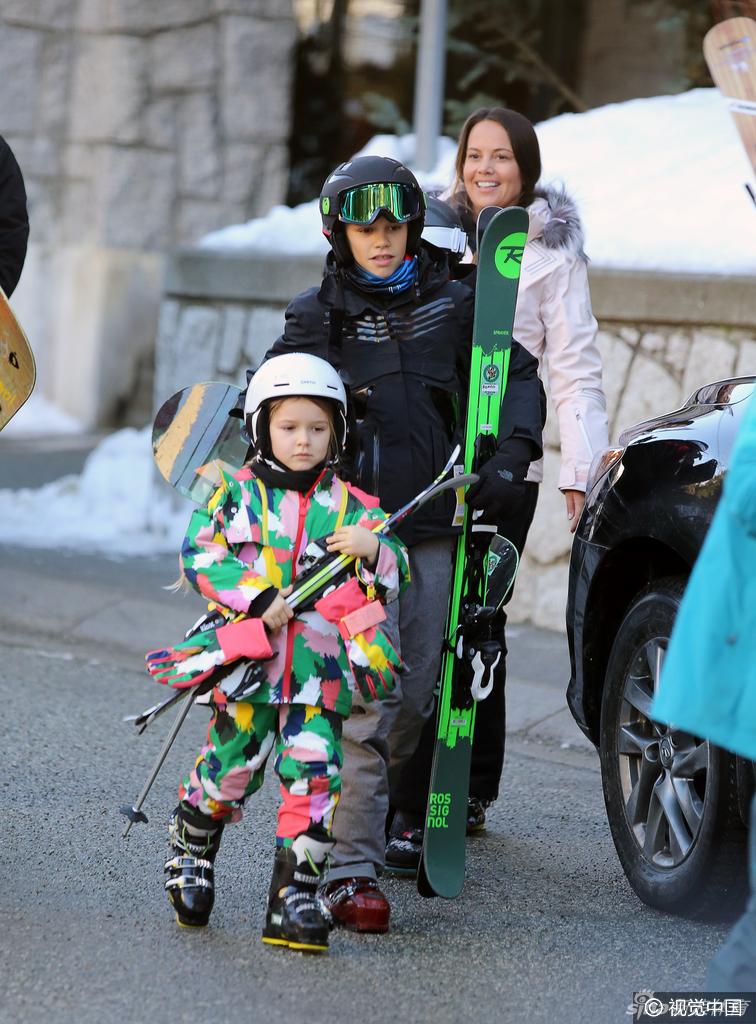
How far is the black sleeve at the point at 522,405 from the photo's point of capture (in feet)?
12.6

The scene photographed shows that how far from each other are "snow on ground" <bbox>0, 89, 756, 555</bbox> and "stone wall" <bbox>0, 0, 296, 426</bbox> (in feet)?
6.52

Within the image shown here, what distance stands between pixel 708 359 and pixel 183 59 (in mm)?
6173

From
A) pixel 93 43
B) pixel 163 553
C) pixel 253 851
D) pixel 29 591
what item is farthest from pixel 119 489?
pixel 253 851

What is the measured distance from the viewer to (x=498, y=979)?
135 inches

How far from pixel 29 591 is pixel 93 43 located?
18.6 ft

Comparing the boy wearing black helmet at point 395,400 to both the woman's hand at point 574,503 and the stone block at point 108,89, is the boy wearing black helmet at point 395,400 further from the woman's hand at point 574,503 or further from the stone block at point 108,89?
the stone block at point 108,89

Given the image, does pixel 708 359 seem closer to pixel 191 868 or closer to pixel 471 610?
pixel 471 610

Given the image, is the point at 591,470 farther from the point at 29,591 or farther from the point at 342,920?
the point at 29,591

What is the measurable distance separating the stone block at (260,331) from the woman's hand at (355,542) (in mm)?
4884

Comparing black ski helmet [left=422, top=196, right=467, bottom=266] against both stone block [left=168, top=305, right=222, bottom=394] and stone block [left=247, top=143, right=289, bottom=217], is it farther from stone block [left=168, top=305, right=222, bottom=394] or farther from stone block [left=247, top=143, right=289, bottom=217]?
stone block [left=247, top=143, right=289, bottom=217]

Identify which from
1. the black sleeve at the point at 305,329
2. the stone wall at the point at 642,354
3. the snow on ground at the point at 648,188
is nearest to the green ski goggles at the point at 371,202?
the black sleeve at the point at 305,329

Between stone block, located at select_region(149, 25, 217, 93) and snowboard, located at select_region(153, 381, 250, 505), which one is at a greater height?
stone block, located at select_region(149, 25, 217, 93)

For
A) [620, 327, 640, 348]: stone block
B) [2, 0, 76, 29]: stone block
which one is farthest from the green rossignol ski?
[2, 0, 76, 29]: stone block

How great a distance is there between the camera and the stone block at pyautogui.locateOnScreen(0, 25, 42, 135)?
11492 mm
